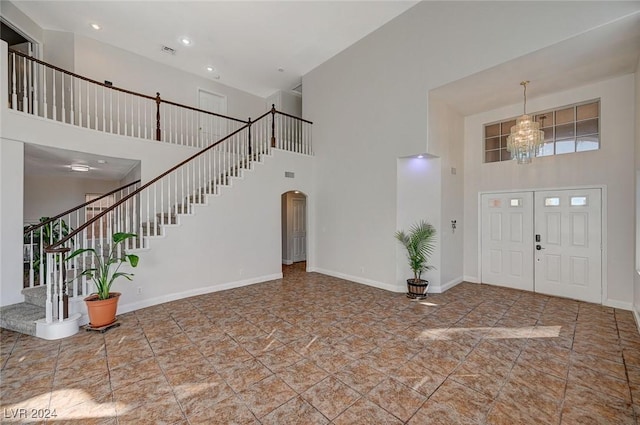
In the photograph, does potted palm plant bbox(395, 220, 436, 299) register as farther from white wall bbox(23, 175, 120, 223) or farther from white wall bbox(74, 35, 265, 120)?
white wall bbox(23, 175, 120, 223)

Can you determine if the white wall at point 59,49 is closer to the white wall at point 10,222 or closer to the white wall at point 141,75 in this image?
the white wall at point 141,75

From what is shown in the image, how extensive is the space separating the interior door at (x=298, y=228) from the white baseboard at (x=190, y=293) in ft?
7.58

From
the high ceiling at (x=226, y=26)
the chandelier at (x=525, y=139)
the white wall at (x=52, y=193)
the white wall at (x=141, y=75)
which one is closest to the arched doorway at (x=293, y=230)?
the white wall at (x=141, y=75)

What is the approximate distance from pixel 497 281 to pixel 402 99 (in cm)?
440

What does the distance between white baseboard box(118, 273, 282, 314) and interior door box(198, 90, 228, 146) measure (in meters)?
3.81

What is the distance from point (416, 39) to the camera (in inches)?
202

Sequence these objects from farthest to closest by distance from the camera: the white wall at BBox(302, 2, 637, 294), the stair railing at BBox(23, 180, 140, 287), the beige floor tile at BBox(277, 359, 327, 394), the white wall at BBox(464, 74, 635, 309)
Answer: the white wall at BBox(464, 74, 635, 309), the stair railing at BBox(23, 180, 140, 287), the white wall at BBox(302, 2, 637, 294), the beige floor tile at BBox(277, 359, 327, 394)

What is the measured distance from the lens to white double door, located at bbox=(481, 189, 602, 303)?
475 cm

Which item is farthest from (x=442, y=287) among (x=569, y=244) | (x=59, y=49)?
(x=59, y=49)

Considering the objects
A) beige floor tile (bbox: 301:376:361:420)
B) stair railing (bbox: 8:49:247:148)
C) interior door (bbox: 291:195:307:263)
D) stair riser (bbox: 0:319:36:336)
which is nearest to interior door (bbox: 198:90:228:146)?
stair railing (bbox: 8:49:247:148)

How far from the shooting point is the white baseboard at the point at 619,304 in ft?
14.3

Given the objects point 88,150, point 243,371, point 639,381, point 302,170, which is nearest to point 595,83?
point 639,381

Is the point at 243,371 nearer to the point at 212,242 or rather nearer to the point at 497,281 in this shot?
the point at 212,242

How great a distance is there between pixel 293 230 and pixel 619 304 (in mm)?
7330
